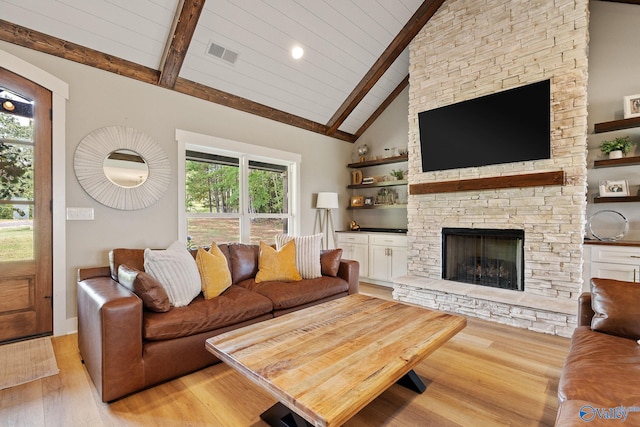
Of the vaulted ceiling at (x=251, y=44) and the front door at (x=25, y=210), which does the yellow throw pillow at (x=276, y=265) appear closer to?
the front door at (x=25, y=210)

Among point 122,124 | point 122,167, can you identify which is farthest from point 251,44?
point 122,167

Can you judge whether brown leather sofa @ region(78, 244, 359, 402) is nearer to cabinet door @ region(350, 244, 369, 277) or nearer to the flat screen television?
cabinet door @ region(350, 244, 369, 277)

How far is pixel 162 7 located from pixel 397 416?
12.2ft

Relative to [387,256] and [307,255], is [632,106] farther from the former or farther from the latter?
[307,255]

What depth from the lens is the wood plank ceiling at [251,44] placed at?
2688mm

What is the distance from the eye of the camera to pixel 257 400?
5.92ft

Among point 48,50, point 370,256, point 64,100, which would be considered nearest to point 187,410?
point 64,100

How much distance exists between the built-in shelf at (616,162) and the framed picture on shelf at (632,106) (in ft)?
1.43

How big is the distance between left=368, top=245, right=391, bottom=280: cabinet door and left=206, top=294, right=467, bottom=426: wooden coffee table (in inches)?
96.8

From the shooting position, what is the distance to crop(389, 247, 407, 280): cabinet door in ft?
14.6

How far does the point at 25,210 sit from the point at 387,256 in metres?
4.18

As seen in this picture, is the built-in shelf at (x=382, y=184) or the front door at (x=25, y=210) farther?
the built-in shelf at (x=382, y=184)

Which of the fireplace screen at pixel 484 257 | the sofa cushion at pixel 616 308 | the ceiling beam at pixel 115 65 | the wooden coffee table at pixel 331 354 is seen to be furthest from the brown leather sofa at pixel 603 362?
the ceiling beam at pixel 115 65

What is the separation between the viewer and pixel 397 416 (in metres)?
1.66
